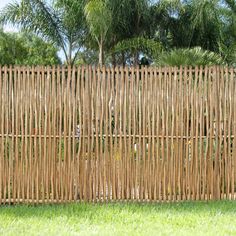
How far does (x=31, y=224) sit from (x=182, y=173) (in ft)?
7.06

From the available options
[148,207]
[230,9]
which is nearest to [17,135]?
[148,207]

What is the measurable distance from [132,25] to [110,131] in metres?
9.30

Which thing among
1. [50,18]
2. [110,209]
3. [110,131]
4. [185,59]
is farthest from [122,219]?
[50,18]

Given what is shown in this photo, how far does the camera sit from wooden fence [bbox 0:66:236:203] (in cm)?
587

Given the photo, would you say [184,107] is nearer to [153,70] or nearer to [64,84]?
[153,70]

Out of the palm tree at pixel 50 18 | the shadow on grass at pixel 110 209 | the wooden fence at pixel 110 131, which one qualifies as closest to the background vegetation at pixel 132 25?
the palm tree at pixel 50 18

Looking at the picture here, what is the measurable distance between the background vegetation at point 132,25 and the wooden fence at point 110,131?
5942 mm

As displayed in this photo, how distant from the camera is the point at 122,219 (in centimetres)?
517

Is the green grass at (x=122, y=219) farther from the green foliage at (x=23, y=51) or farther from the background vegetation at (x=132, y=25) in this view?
the green foliage at (x=23, y=51)

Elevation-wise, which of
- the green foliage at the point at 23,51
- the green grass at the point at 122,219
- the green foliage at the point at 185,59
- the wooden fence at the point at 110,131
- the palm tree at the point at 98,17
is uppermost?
the green foliage at the point at 23,51

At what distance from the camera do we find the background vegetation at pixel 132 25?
13.2 metres

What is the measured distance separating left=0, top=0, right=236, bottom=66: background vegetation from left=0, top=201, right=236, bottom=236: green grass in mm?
6788

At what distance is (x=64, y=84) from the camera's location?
5871mm

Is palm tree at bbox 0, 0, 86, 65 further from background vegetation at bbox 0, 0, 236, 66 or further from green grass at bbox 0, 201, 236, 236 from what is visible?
green grass at bbox 0, 201, 236, 236
